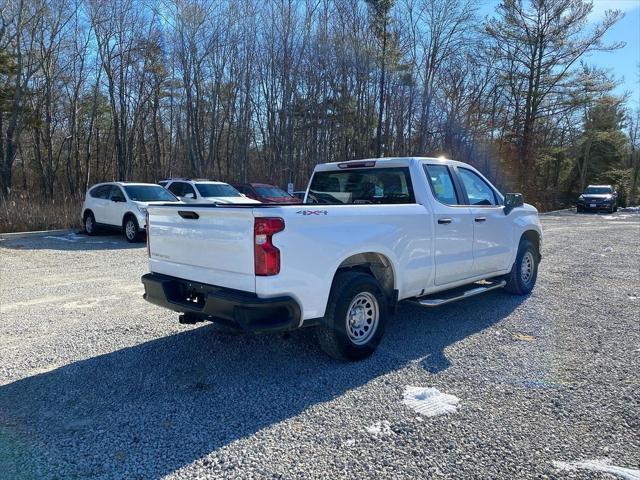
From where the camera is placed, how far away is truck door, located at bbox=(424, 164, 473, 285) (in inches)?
211

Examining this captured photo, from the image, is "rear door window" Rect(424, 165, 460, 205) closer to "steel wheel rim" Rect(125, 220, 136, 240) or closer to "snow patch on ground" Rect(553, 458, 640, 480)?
"snow patch on ground" Rect(553, 458, 640, 480)

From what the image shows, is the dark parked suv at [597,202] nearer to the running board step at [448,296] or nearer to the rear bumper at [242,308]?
the running board step at [448,296]

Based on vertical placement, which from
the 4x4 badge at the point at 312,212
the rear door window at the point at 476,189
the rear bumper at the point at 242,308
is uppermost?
the rear door window at the point at 476,189

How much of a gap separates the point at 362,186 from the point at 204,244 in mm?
2211

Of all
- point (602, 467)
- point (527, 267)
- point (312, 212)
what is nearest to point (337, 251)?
point (312, 212)

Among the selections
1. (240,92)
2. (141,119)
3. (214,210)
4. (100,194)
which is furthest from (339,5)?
(214,210)

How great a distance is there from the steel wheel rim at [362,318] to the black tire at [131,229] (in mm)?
10186

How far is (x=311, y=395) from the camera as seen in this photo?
386 centimetres

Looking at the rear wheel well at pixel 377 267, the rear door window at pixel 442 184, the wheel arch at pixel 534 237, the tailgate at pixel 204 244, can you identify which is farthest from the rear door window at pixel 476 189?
the tailgate at pixel 204 244

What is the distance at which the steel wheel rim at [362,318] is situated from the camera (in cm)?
450

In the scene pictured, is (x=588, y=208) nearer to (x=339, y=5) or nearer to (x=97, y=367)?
(x=339, y=5)

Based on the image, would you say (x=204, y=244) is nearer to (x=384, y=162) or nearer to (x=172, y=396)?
(x=172, y=396)

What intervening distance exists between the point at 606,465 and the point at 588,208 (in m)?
33.4

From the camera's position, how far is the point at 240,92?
1147 inches
